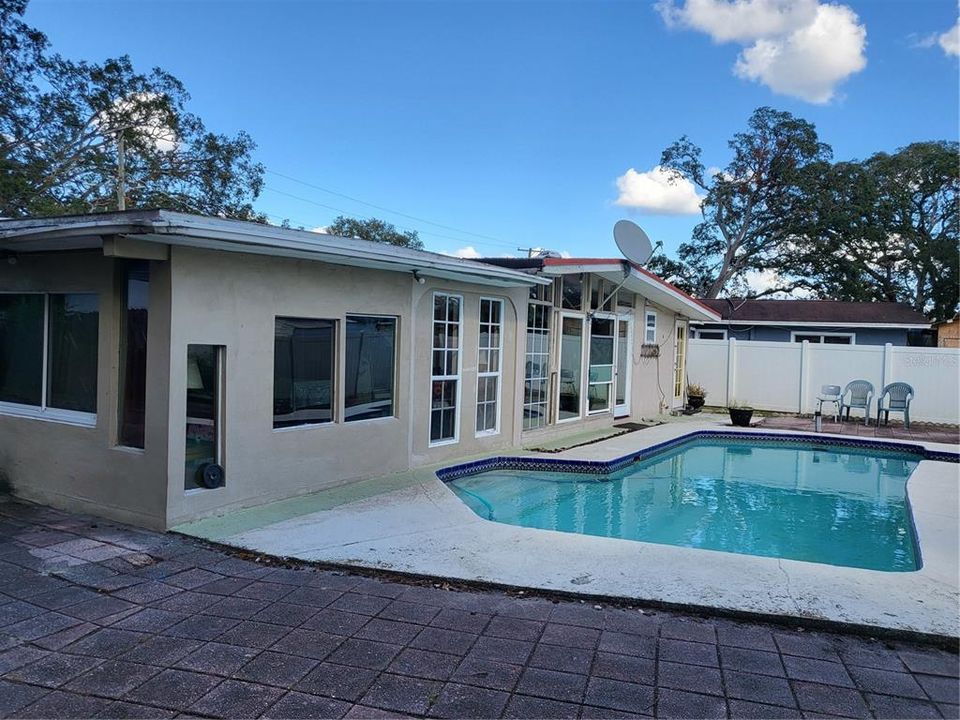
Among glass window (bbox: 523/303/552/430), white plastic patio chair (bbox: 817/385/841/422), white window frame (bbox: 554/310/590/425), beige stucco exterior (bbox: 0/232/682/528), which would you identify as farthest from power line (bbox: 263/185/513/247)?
white plastic patio chair (bbox: 817/385/841/422)

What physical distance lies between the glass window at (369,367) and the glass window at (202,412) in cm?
152

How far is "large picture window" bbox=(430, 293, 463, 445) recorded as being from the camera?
855cm

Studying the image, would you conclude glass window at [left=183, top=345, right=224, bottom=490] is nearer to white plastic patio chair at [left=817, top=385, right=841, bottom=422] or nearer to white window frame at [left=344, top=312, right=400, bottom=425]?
white window frame at [left=344, top=312, right=400, bottom=425]

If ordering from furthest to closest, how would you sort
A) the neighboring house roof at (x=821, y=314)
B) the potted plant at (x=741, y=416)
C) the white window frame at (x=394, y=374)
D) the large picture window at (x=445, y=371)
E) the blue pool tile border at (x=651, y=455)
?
1. the neighboring house roof at (x=821, y=314)
2. the potted plant at (x=741, y=416)
3. the blue pool tile border at (x=651, y=455)
4. the large picture window at (x=445, y=371)
5. the white window frame at (x=394, y=374)

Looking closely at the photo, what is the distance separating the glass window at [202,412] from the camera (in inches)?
225

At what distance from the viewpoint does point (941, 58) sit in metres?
10.5

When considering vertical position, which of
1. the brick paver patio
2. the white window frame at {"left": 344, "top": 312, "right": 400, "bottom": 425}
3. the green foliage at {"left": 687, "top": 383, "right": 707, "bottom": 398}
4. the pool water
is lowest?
the pool water

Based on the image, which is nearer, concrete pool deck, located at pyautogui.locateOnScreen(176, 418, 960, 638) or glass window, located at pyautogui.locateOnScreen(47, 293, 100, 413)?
concrete pool deck, located at pyautogui.locateOnScreen(176, 418, 960, 638)

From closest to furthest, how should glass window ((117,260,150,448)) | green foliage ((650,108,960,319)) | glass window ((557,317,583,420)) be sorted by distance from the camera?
glass window ((117,260,150,448))
glass window ((557,317,583,420))
green foliage ((650,108,960,319))

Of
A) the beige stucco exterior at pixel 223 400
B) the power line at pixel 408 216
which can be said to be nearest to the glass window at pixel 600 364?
the beige stucco exterior at pixel 223 400

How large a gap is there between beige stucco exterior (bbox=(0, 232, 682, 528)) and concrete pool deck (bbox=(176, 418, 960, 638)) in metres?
0.38

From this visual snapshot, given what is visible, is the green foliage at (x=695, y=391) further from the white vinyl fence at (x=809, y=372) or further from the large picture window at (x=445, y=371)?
the large picture window at (x=445, y=371)

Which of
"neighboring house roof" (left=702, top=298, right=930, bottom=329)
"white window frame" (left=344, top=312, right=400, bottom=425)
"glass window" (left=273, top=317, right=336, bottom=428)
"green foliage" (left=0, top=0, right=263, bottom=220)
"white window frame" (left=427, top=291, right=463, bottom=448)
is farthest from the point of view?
"neighboring house roof" (left=702, top=298, right=930, bottom=329)

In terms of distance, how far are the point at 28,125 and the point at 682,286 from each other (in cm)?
2790
